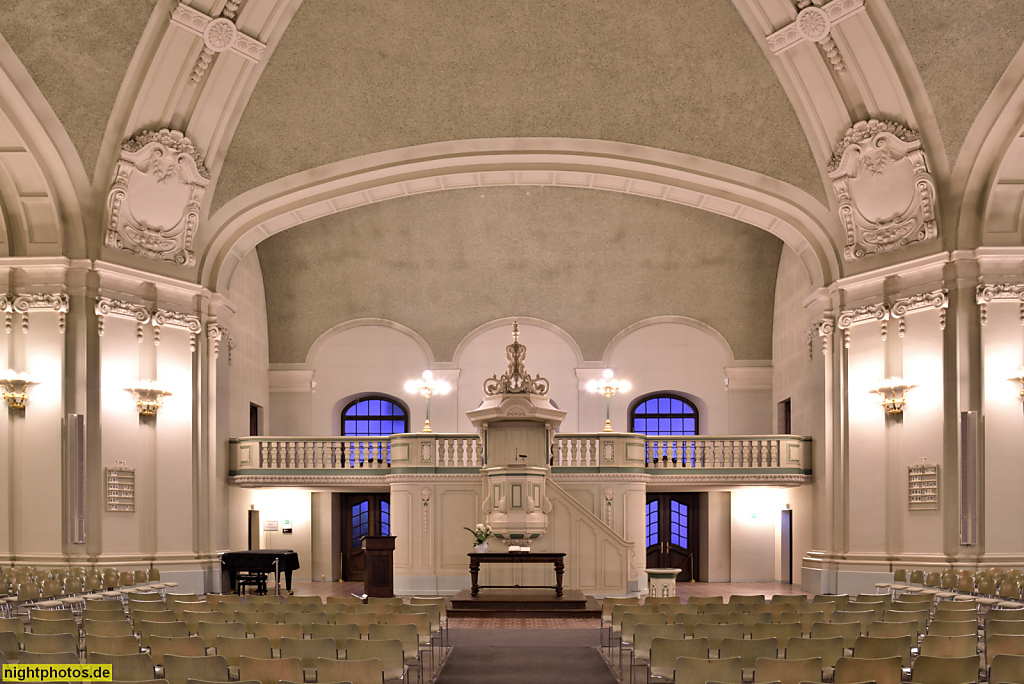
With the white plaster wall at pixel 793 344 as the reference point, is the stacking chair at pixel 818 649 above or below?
below

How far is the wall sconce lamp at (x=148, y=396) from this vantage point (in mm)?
18141

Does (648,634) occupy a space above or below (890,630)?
below

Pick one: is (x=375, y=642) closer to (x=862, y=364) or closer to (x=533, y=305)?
(x=862, y=364)

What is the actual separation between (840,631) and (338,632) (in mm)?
4152

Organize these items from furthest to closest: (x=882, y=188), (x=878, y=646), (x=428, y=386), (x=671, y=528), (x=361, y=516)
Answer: (x=361, y=516) → (x=671, y=528) → (x=428, y=386) → (x=882, y=188) → (x=878, y=646)

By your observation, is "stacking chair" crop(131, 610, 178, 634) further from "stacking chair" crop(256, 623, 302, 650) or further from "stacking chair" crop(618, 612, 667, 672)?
"stacking chair" crop(618, 612, 667, 672)

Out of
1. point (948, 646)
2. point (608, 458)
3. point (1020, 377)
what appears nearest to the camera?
point (948, 646)

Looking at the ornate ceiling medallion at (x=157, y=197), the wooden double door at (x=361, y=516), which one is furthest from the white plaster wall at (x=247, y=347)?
the ornate ceiling medallion at (x=157, y=197)

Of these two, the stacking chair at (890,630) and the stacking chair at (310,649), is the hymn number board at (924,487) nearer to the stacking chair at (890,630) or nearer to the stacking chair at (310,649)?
the stacking chair at (890,630)

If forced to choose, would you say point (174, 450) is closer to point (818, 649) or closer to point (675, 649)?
point (675, 649)

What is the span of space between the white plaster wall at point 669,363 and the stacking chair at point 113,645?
19313 millimetres

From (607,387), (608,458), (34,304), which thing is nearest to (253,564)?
(34,304)

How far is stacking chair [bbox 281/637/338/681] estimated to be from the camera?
7.89 meters

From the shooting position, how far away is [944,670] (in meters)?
7.05
